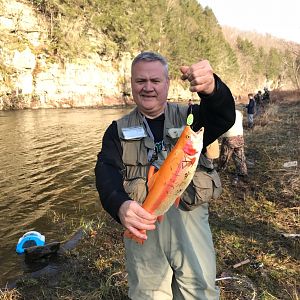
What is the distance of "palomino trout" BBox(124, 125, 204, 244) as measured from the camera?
2047 mm

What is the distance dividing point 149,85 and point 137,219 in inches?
41.1

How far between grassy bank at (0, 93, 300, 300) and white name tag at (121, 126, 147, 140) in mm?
2468

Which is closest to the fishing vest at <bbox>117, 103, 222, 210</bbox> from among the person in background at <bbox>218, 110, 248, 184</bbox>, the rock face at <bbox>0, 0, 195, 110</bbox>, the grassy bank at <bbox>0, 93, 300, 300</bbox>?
the grassy bank at <bbox>0, 93, 300, 300</bbox>

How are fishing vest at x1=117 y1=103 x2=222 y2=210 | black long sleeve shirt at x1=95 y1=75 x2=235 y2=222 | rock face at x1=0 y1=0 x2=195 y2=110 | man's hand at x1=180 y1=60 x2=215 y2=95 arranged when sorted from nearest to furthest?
man's hand at x1=180 y1=60 x2=215 y2=95 < black long sleeve shirt at x1=95 y1=75 x2=235 y2=222 < fishing vest at x1=117 y1=103 x2=222 y2=210 < rock face at x1=0 y1=0 x2=195 y2=110

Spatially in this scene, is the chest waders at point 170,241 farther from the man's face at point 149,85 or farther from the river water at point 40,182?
the river water at point 40,182

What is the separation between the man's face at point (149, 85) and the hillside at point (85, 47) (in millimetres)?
23950

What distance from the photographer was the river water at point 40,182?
24.2ft

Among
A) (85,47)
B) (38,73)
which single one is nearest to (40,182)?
(38,73)

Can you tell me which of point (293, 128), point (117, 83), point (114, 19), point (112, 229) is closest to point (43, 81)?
point (117, 83)

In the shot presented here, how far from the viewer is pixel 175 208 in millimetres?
2527

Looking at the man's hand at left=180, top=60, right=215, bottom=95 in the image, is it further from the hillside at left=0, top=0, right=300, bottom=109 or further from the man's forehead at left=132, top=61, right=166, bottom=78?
the hillside at left=0, top=0, right=300, bottom=109

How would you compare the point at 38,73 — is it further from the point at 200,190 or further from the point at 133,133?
the point at 200,190

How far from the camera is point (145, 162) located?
8.31 ft

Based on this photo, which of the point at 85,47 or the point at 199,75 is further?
the point at 85,47
